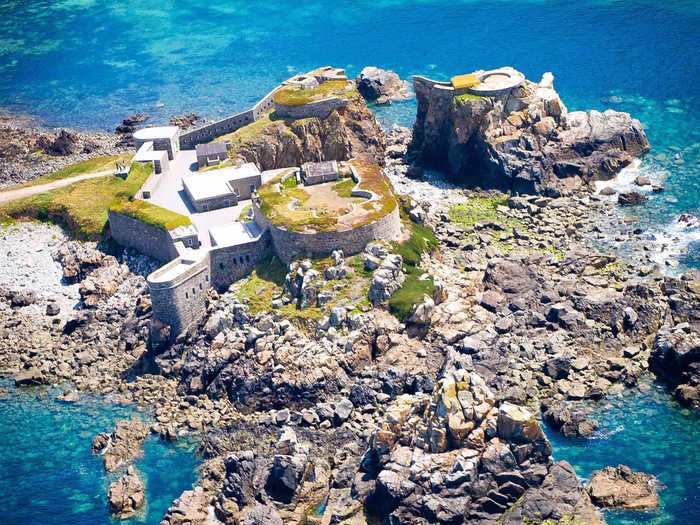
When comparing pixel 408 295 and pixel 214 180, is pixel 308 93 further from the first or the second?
pixel 408 295

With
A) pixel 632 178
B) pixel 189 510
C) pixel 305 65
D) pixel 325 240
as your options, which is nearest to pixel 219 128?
pixel 325 240

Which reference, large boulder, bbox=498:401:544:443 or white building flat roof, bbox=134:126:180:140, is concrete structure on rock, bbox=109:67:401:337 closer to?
white building flat roof, bbox=134:126:180:140

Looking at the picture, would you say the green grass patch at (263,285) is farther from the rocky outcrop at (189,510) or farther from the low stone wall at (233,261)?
the rocky outcrop at (189,510)

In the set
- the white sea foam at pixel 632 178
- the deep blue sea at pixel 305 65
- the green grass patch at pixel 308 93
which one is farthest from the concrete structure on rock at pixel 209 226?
the white sea foam at pixel 632 178

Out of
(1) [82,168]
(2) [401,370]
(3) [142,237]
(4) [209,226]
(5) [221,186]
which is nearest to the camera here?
(2) [401,370]

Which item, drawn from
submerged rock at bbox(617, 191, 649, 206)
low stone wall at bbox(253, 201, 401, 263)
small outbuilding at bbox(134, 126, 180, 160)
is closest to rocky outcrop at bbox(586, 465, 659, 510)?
low stone wall at bbox(253, 201, 401, 263)

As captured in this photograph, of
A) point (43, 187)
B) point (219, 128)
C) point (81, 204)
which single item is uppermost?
point (219, 128)
